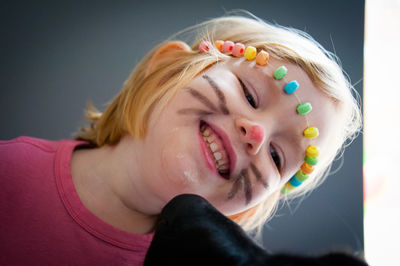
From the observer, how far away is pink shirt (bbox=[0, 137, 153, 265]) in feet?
1.91

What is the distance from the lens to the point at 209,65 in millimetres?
678

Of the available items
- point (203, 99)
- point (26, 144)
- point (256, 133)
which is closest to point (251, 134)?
point (256, 133)

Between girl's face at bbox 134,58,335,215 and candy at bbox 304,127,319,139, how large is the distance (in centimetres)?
1

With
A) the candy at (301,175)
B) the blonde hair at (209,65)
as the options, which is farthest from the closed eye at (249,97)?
the candy at (301,175)

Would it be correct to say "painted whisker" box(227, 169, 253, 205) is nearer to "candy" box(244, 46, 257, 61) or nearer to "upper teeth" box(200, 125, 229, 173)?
"upper teeth" box(200, 125, 229, 173)

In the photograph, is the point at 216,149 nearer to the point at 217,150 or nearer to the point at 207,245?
the point at 217,150

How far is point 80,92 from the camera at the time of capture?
93 cm

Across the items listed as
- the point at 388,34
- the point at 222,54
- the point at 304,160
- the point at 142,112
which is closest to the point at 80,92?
the point at 142,112

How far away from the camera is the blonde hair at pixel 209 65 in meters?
0.67

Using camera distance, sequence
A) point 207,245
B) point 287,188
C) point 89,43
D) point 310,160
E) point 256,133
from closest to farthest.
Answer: point 207,245, point 256,133, point 310,160, point 287,188, point 89,43

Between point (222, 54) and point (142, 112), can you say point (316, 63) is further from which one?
point (142, 112)

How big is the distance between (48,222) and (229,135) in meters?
0.37

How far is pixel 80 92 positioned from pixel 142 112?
34 cm

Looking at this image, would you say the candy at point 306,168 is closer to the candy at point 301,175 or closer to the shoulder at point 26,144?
the candy at point 301,175
